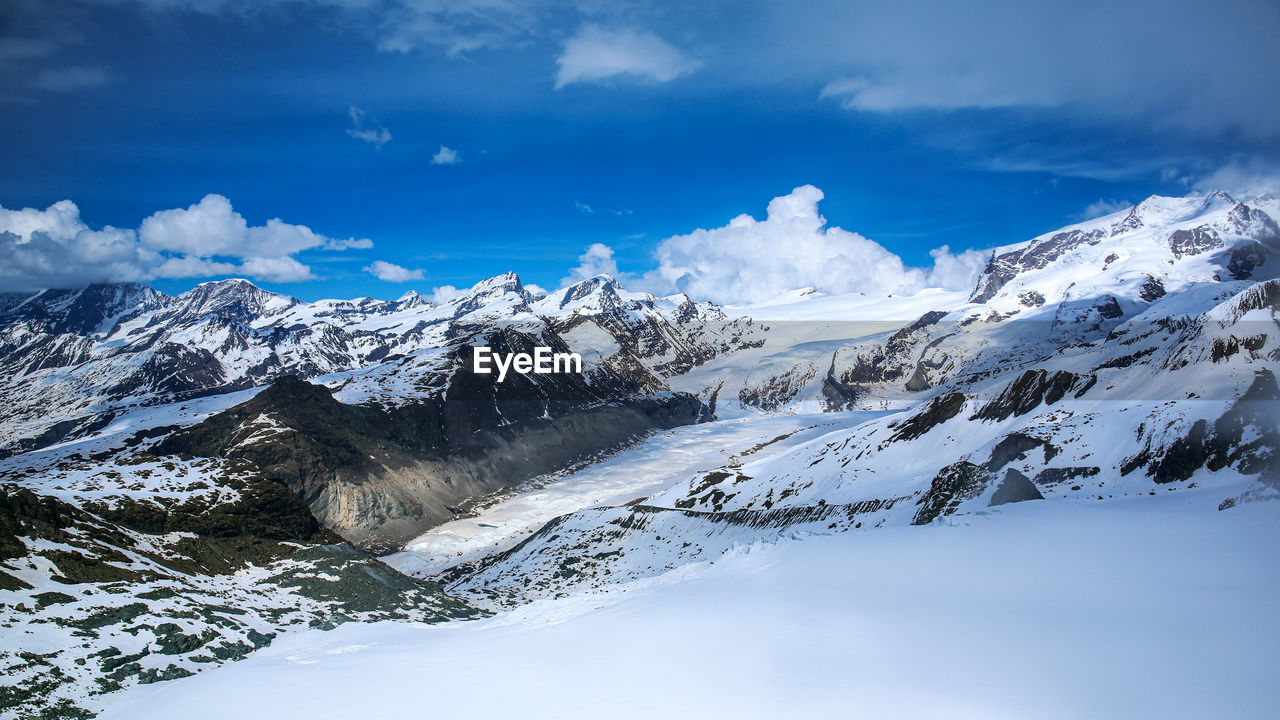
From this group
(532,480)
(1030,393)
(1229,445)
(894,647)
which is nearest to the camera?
(894,647)

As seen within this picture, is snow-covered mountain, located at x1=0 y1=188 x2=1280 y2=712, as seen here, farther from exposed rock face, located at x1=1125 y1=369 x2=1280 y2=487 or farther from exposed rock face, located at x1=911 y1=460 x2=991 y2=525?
exposed rock face, located at x1=911 y1=460 x2=991 y2=525

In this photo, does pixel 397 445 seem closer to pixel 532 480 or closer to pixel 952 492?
pixel 532 480

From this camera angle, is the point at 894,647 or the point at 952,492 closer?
the point at 894,647

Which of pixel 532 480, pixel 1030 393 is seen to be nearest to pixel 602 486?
pixel 532 480

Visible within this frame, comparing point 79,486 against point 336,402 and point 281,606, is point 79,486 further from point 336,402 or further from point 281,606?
point 336,402

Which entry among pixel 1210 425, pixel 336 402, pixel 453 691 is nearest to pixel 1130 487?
pixel 1210 425

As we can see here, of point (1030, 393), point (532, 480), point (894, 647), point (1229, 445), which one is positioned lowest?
point (532, 480)

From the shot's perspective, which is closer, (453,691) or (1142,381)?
(453,691)

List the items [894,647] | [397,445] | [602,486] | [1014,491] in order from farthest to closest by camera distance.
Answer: [602,486] → [397,445] → [1014,491] → [894,647]
